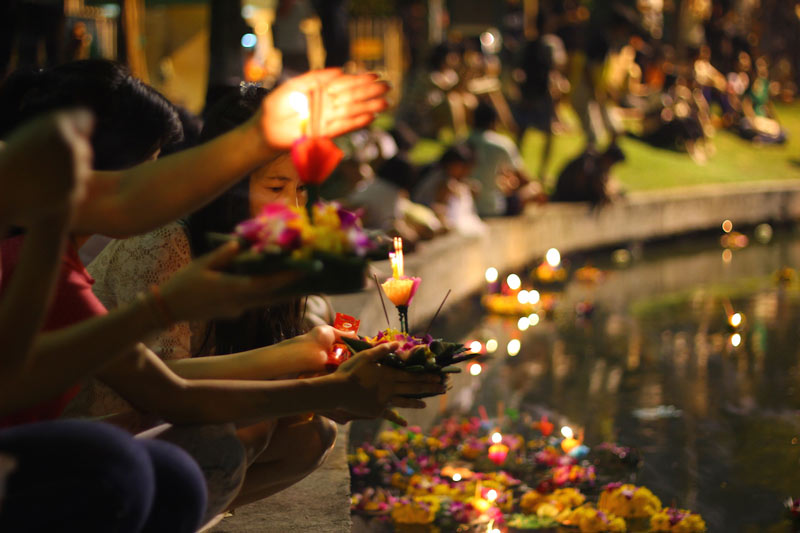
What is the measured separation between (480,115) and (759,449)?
6.78 metres

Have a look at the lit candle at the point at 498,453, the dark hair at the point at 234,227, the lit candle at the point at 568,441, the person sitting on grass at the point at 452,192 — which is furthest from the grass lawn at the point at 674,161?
the dark hair at the point at 234,227

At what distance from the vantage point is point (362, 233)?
242 centimetres

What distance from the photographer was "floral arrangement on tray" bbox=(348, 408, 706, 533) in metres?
4.62

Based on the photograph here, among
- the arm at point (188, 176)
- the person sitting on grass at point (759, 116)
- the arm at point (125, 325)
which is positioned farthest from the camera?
the person sitting on grass at point (759, 116)

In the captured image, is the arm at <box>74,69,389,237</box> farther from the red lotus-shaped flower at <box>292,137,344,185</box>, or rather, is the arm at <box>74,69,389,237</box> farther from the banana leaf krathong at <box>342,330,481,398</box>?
the banana leaf krathong at <box>342,330,481,398</box>

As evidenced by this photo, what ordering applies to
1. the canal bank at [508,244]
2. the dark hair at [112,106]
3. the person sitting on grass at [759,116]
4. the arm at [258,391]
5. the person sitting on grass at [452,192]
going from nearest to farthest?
1. the arm at [258,391]
2. the dark hair at [112,106]
3. the canal bank at [508,244]
4. the person sitting on grass at [452,192]
5. the person sitting on grass at [759,116]

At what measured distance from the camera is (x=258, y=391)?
295 cm

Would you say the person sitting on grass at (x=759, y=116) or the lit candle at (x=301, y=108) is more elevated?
the lit candle at (x=301, y=108)

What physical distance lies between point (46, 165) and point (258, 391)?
1.08 m

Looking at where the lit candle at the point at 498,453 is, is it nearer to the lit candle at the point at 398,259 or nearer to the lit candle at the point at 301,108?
the lit candle at the point at 398,259

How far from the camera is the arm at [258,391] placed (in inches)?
108

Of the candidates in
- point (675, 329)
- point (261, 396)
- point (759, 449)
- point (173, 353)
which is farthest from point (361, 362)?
point (675, 329)

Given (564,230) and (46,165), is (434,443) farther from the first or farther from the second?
(564,230)

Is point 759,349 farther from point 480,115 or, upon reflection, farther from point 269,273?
point 269,273
